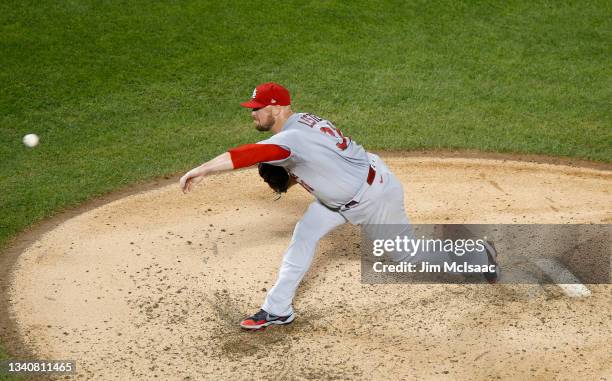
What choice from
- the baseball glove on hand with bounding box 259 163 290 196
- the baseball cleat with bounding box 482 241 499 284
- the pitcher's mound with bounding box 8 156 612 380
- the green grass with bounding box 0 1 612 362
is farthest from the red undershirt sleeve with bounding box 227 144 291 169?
the green grass with bounding box 0 1 612 362

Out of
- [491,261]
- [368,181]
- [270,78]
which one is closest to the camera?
[368,181]

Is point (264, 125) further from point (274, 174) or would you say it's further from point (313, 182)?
point (313, 182)

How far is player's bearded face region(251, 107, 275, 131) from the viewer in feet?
21.0

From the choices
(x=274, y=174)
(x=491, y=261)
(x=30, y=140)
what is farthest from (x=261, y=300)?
(x=30, y=140)

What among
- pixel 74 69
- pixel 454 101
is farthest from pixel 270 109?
pixel 74 69

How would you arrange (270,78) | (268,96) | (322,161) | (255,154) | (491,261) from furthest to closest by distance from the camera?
1. (270,78)
2. (491,261)
3. (268,96)
4. (322,161)
5. (255,154)

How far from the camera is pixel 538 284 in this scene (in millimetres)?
6719

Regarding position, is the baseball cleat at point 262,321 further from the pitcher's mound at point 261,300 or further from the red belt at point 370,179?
the red belt at point 370,179

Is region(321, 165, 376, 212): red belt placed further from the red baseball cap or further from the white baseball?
the white baseball

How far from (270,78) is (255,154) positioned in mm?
5088

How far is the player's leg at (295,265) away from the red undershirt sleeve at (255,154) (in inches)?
25.7

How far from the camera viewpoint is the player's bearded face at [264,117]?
21.0 ft

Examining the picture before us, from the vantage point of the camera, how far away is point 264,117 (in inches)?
254

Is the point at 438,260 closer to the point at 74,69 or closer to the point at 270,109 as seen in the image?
the point at 270,109
